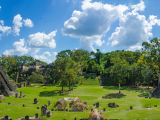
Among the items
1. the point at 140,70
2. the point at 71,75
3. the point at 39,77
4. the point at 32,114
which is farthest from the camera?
the point at 39,77

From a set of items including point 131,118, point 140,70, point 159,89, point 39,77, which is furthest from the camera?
point 39,77

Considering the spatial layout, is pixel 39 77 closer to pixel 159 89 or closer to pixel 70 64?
pixel 70 64

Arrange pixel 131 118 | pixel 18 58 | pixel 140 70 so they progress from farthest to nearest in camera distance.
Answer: pixel 18 58
pixel 140 70
pixel 131 118

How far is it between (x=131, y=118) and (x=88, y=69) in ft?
199

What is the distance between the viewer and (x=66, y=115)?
16.7m

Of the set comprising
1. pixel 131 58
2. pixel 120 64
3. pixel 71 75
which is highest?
pixel 131 58

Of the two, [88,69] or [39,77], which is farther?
[88,69]

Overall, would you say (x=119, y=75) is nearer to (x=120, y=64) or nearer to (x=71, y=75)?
(x=120, y=64)

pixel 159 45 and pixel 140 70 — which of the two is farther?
pixel 140 70

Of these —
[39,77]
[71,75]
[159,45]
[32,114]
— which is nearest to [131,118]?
[32,114]

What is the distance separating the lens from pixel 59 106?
2039cm

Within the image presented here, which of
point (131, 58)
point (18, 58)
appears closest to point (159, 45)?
point (131, 58)

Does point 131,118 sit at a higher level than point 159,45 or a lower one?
lower

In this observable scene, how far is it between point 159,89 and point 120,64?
11564 mm
